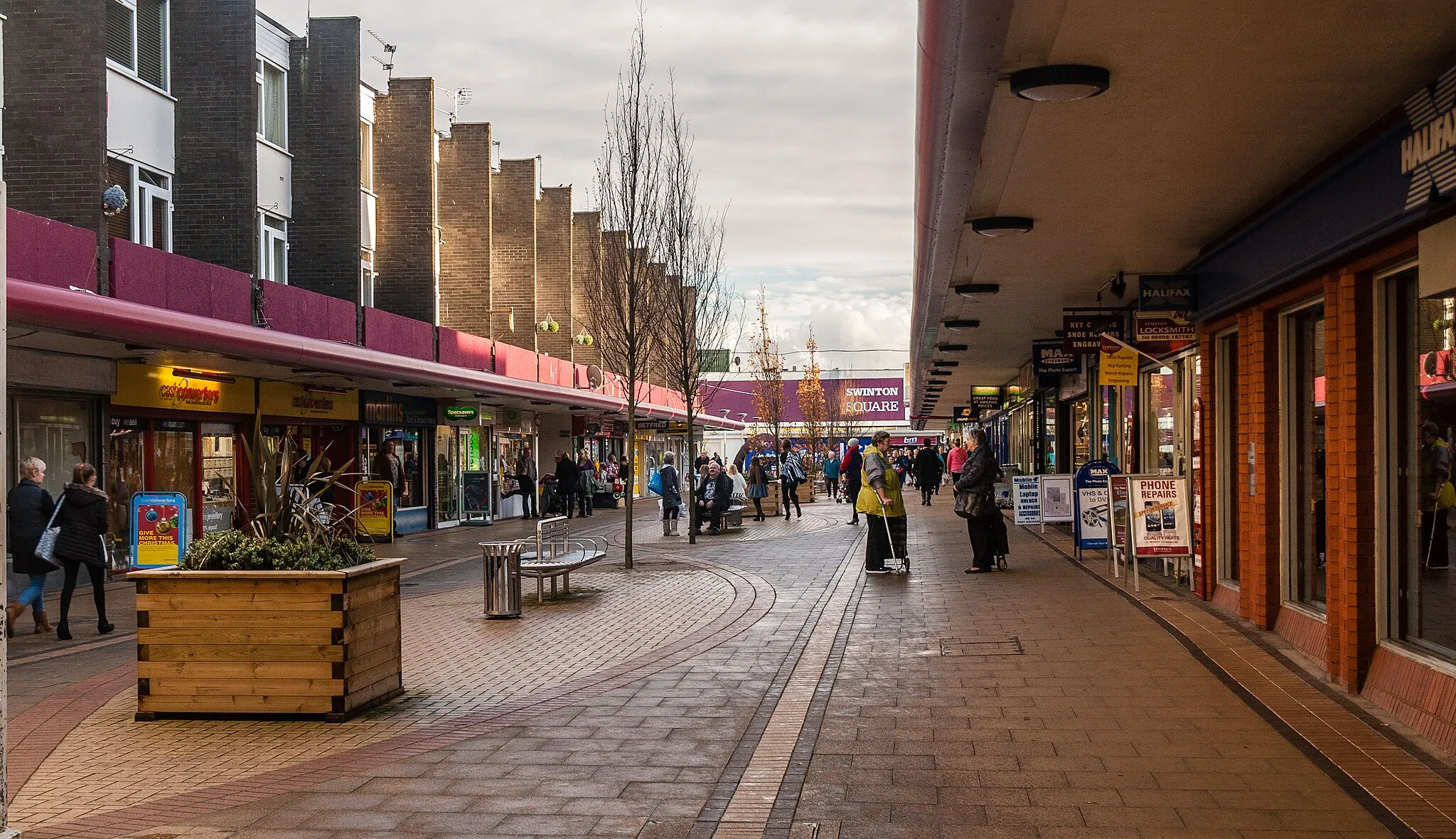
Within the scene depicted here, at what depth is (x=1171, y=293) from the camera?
12.4 meters

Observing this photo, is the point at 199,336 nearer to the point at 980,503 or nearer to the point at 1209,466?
the point at 980,503

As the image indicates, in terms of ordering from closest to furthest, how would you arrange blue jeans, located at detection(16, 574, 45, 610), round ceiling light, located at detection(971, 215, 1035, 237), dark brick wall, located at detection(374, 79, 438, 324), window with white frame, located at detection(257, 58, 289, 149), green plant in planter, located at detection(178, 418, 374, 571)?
green plant in planter, located at detection(178, 418, 374, 571) < round ceiling light, located at detection(971, 215, 1035, 237) < blue jeans, located at detection(16, 574, 45, 610) < window with white frame, located at detection(257, 58, 289, 149) < dark brick wall, located at detection(374, 79, 438, 324)

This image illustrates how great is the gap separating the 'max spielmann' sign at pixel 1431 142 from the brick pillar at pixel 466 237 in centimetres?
2846

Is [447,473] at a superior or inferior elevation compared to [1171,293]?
inferior

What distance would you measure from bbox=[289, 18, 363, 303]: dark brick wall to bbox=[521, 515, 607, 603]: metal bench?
11033mm

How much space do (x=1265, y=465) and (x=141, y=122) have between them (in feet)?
51.4

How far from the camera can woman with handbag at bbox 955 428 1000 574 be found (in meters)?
15.9

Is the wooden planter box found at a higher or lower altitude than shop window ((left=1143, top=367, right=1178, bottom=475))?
lower

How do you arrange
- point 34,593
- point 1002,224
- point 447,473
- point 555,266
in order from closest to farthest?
point 1002,224 < point 34,593 < point 447,473 < point 555,266

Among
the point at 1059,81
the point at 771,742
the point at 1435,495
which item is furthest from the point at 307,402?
the point at 1435,495

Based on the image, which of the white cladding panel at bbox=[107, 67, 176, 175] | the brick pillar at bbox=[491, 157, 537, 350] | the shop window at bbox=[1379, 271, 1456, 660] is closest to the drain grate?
the shop window at bbox=[1379, 271, 1456, 660]

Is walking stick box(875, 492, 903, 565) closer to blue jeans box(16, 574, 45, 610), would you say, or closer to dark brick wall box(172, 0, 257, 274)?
blue jeans box(16, 574, 45, 610)

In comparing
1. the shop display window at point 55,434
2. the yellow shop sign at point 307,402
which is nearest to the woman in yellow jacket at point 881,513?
the shop display window at point 55,434

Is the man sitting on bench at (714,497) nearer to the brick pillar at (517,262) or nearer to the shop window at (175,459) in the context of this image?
the shop window at (175,459)
